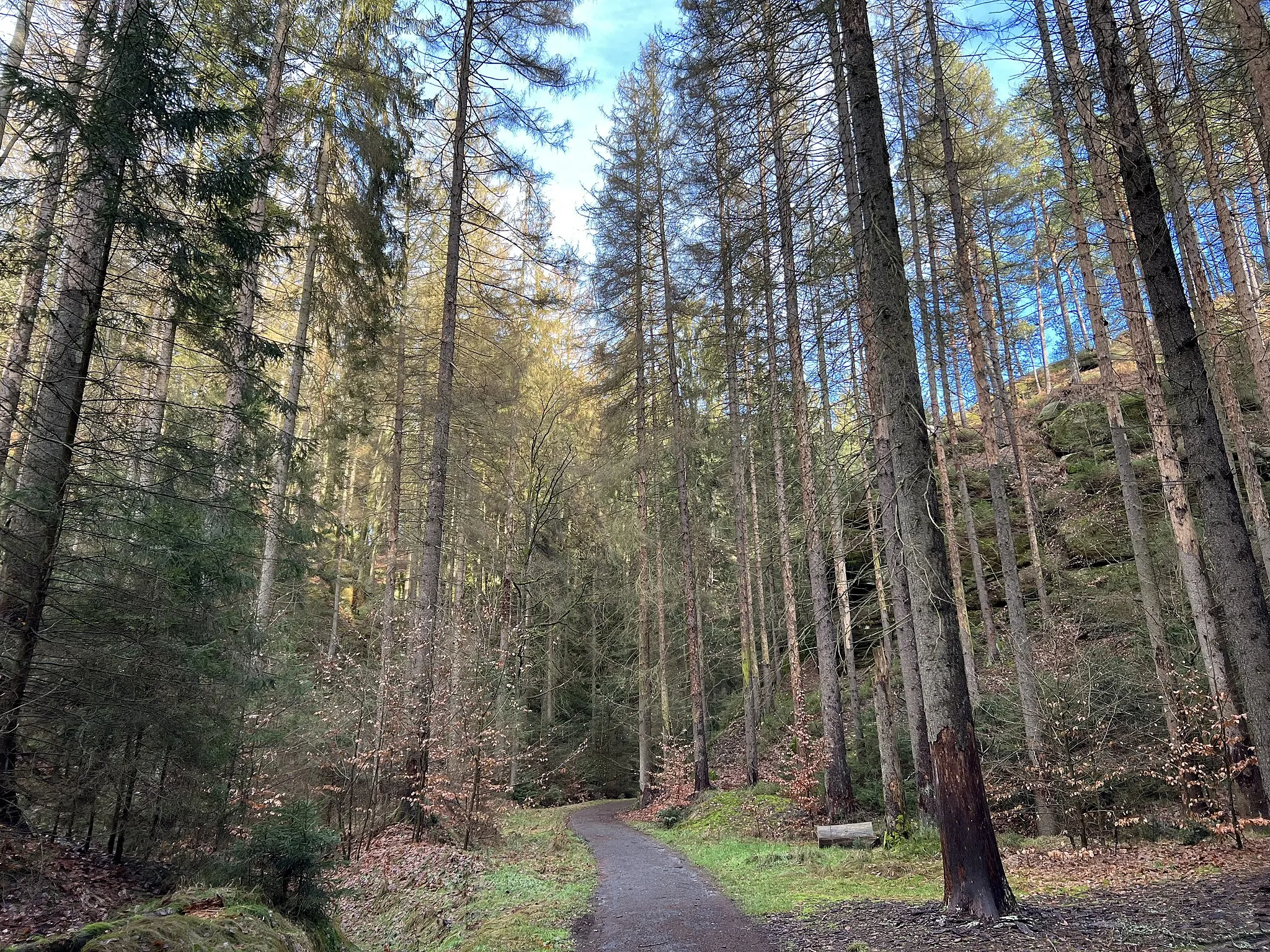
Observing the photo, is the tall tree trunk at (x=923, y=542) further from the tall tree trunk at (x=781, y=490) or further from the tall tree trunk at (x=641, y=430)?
the tall tree trunk at (x=641, y=430)

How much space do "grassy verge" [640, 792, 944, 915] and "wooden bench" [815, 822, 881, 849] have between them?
0.90ft

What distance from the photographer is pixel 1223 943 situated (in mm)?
4238

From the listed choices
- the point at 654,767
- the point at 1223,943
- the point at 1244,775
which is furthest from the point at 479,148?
the point at 654,767

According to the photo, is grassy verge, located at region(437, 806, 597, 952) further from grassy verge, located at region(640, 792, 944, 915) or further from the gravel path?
the gravel path

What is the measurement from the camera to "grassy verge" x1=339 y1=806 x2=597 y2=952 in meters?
6.00

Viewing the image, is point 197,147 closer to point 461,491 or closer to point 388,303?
point 388,303

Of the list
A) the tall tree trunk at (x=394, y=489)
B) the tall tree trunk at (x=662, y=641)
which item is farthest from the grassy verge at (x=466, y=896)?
the tall tree trunk at (x=662, y=641)

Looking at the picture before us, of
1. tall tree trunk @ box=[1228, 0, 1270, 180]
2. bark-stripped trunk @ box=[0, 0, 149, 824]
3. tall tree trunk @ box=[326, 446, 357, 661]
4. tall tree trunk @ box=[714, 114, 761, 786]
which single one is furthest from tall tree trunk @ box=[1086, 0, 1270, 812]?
tall tree trunk @ box=[326, 446, 357, 661]

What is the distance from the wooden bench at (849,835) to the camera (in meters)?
9.75

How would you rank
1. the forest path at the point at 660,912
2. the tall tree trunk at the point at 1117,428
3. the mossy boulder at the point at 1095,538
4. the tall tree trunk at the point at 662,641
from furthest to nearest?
the tall tree trunk at the point at 662,641 → the mossy boulder at the point at 1095,538 → the tall tree trunk at the point at 1117,428 → the forest path at the point at 660,912

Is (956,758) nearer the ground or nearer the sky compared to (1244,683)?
nearer the ground

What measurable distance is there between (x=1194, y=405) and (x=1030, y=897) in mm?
4729

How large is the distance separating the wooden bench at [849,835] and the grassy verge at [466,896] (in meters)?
3.55

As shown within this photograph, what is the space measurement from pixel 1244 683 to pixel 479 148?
14.1 m
